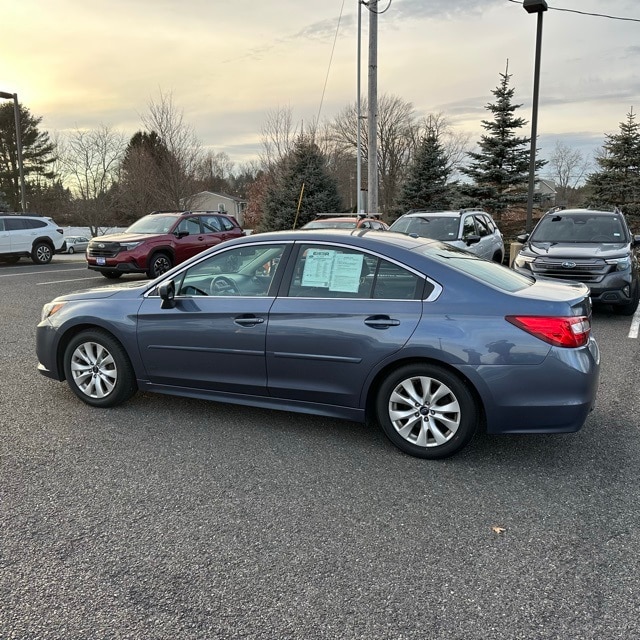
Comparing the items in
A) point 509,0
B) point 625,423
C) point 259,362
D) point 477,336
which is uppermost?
point 509,0

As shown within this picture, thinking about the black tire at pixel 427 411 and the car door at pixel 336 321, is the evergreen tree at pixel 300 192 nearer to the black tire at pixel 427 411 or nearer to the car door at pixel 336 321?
the car door at pixel 336 321

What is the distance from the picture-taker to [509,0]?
1516 cm

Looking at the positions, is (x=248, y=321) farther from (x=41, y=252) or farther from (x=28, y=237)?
(x=41, y=252)

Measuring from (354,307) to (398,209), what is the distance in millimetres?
27665

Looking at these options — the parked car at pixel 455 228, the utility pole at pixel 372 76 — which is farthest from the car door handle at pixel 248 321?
the utility pole at pixel 372 76

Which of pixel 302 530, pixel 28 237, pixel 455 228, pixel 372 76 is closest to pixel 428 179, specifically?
pixel 372 76

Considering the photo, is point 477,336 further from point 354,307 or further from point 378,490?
point 378,490

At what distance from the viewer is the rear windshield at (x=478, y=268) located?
4.07 m

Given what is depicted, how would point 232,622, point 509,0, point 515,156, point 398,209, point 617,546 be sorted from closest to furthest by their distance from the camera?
point 232,622 → point 617,546 → point 509,0 → point 515,156 → point 398,209

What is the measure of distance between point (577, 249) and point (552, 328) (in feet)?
20.8

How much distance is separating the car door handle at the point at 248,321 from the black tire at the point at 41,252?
17.2 m

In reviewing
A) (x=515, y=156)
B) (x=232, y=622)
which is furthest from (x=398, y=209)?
(x=232, y=622)

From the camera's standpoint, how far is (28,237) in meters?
18.6

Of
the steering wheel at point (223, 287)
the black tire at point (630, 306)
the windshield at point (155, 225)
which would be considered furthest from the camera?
the windshield at point (155, 225)
